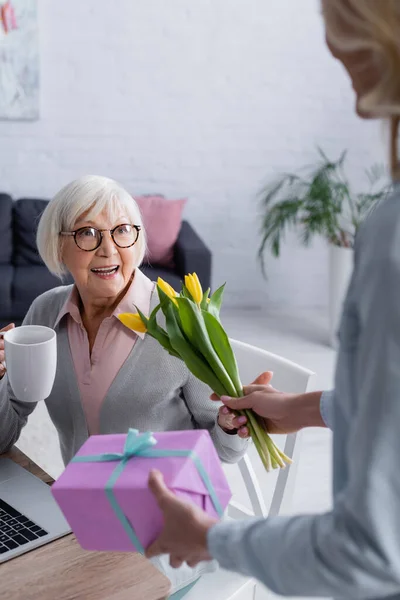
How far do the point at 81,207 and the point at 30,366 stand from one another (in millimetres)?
518

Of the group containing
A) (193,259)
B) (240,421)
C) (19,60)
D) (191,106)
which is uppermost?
(19,60)

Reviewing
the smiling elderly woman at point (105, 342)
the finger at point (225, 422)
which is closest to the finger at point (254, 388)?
the finger at point (225, 422)

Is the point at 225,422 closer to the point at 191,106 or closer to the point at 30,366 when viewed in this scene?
the point at 30,366

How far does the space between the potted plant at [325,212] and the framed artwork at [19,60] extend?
1.53m

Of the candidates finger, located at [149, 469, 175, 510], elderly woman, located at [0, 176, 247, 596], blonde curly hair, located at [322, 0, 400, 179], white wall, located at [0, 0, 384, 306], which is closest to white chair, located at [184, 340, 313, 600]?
elderly woman, located at [0, 176, 247, 596]

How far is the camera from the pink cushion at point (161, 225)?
4.26 meters

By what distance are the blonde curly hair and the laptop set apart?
0.87 metres

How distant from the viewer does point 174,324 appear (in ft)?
4.62

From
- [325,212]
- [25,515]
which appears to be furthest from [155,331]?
[325,212]

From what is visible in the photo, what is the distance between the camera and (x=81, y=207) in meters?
1.78

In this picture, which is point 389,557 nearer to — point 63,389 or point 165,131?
point 63,389

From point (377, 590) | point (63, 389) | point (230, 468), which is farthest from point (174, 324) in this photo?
point (230, 468)

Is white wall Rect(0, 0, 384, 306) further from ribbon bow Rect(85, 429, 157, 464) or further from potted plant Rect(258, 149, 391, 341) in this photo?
ribbon bow Rect(85, 429, 157, 464)

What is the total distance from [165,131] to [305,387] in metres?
3.14
